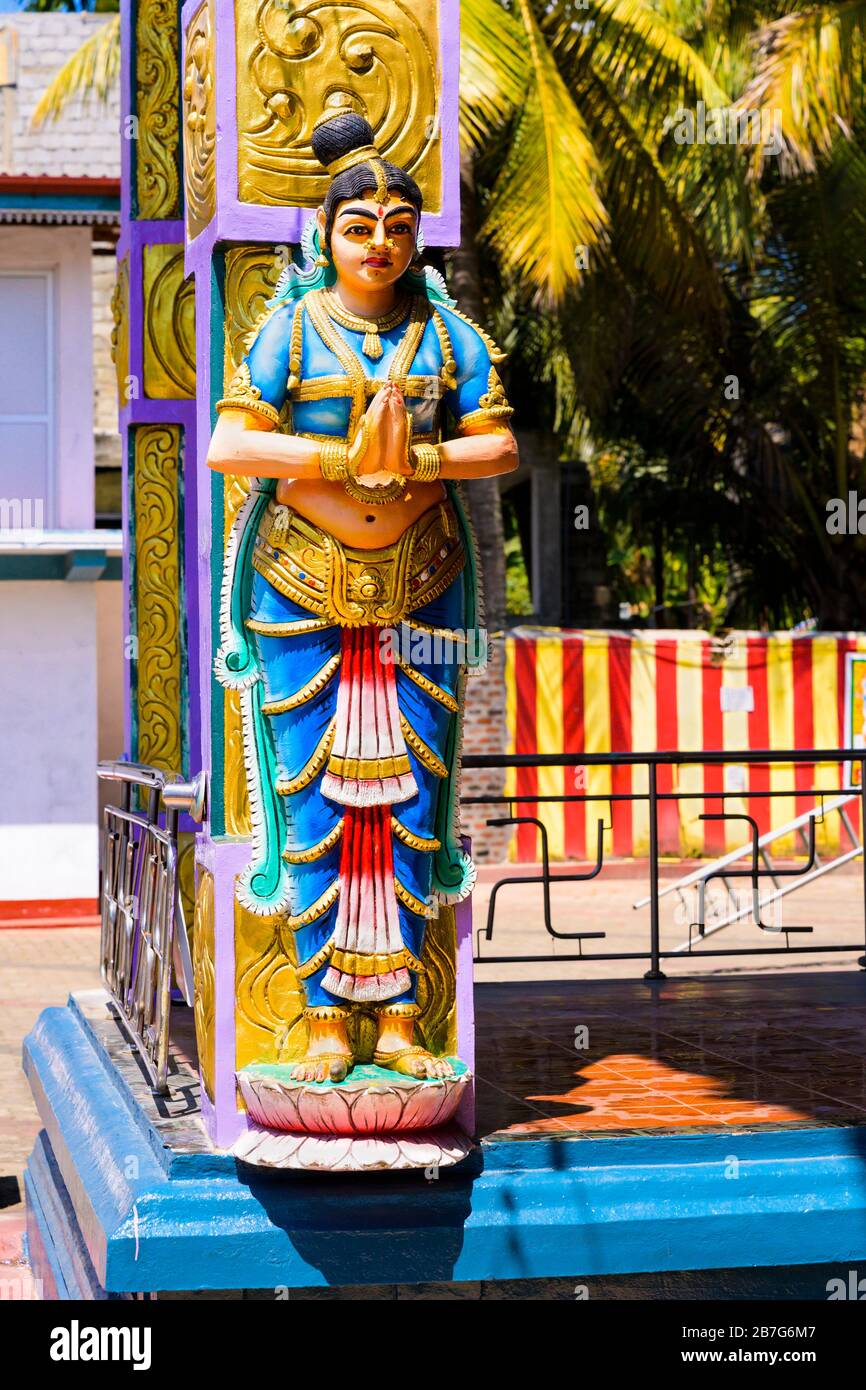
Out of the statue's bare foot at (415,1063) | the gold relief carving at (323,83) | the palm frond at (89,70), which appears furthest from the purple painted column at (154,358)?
the palm frond at (89,70)

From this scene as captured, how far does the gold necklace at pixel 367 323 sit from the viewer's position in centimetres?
429

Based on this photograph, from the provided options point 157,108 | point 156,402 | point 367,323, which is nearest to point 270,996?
point 367,323

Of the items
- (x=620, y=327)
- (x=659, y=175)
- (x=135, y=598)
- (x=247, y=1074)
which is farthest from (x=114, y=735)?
(x=247, y=1074)

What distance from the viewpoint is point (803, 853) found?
20.2 meters

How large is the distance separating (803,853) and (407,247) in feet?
54.7

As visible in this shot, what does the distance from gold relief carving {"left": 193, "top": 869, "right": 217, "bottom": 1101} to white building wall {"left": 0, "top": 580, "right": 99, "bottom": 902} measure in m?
12.0

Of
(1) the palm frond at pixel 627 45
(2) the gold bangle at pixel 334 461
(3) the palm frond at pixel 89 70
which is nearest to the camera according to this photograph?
(2) the gold bangle at pixel 334 461

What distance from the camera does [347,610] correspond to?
427cm

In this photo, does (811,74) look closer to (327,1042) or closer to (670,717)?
(670,717)

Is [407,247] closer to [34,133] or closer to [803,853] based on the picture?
[803,853]

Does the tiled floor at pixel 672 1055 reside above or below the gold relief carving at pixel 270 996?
below

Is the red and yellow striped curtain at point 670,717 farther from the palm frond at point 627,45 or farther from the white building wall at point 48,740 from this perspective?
the palm frond at point 627,45

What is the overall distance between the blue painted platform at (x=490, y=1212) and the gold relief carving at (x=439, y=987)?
273mm

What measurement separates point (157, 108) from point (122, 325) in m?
0.83
